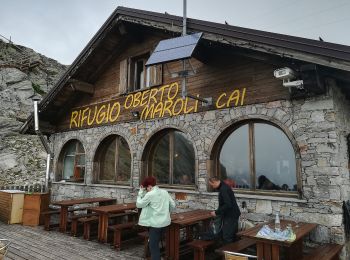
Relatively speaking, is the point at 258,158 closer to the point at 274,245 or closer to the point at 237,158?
the point at 237,158

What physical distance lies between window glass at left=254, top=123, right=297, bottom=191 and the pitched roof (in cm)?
173

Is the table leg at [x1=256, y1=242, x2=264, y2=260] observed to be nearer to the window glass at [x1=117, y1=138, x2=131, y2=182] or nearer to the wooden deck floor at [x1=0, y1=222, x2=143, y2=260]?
the wooden deck floor at [x1=0, y1=222, x2=143, y2=260]

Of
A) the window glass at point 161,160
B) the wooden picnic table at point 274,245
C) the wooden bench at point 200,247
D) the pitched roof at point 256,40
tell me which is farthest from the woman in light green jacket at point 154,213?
the pitched roof at point 256,40

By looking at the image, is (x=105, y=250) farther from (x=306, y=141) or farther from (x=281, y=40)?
(x=281, y=40)

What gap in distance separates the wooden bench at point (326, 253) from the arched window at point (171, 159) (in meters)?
3.38

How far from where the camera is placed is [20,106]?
24.2 m

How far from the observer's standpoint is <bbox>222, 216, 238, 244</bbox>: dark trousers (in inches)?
202

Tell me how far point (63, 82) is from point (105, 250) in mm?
6164

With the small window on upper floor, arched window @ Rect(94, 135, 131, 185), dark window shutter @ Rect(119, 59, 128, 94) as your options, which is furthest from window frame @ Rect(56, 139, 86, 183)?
the small window on upper floor

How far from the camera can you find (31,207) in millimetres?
8656

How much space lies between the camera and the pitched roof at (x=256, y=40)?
474cm

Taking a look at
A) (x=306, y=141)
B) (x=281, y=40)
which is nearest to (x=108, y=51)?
(x=281, y=40)

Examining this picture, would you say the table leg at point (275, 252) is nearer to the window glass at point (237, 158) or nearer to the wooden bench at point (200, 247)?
the wooden bench at point (200, 247)

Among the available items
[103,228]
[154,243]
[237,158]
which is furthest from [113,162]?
[154,243]
